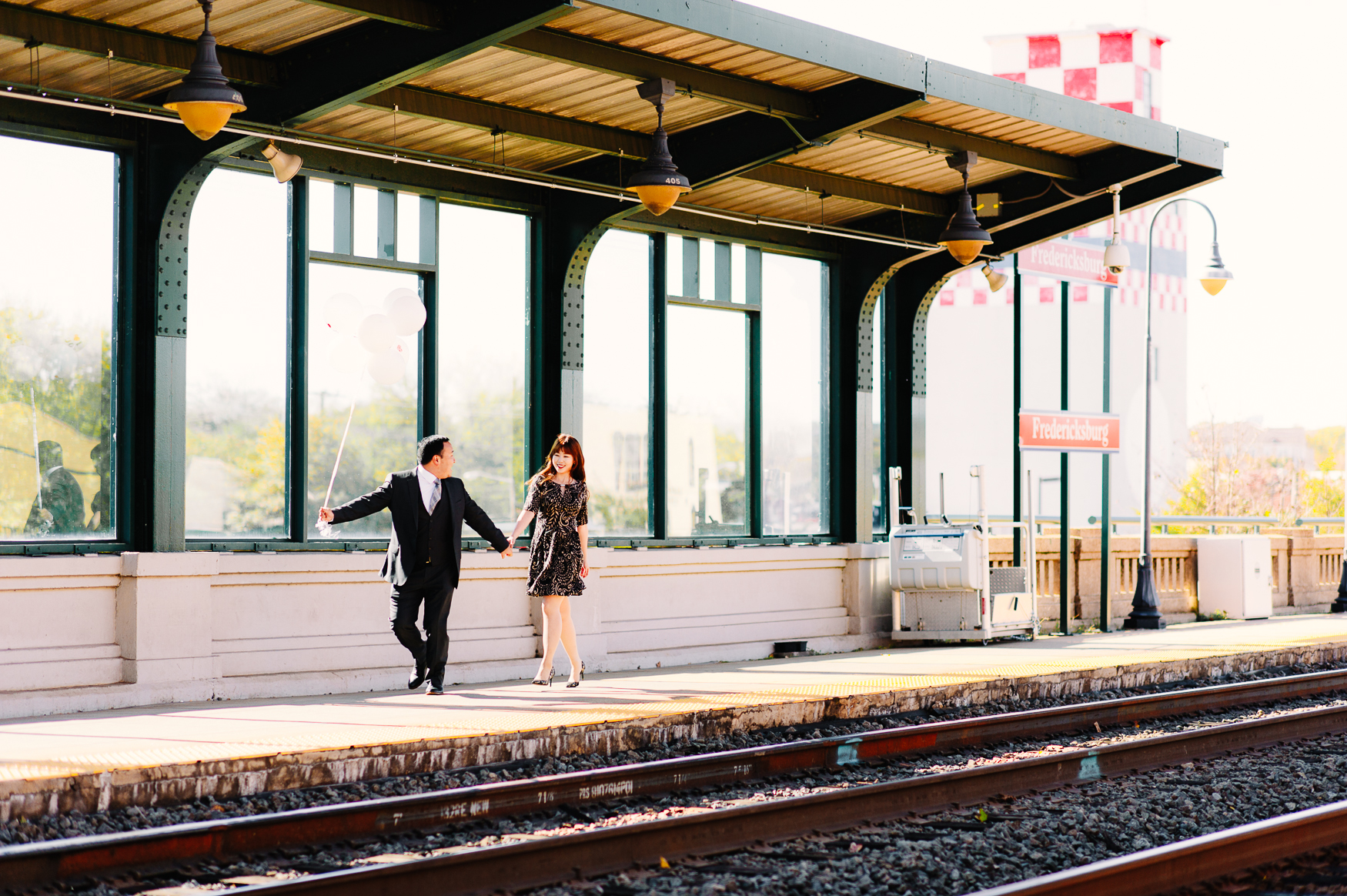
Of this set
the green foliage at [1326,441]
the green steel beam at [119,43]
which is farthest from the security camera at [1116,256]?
the green foliage at [1326,441]

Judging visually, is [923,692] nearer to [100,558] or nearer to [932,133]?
[932,133]

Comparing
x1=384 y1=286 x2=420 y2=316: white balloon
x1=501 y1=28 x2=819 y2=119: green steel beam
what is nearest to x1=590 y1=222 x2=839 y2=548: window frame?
x1=501 y1=28 x2=819 y2=119: green steel beam

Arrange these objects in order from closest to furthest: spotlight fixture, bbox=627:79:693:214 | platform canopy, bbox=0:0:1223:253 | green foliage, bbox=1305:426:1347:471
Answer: platform canopy, bbox=0:0:1223:253 < spotlight fixture, bbox=627:79:693:214 < green foliage, bbox=1305:426:1347:471

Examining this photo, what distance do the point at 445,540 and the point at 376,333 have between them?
179 cm

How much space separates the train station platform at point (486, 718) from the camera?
7.09 metres

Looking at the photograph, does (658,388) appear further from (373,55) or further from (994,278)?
(373,55)

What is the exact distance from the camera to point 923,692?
35.9 ft

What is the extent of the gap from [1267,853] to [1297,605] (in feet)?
54.4

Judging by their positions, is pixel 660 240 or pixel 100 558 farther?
pixel 660 240

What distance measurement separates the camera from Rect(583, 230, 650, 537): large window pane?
12695mm

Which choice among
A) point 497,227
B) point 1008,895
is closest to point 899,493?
point 497,227

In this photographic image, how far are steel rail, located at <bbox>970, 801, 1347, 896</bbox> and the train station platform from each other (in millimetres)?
3479

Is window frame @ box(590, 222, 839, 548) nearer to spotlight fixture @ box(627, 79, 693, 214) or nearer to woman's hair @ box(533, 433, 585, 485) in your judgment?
woman's hair @ box(533, 433, 585, 485)

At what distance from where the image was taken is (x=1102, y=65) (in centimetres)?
3572
